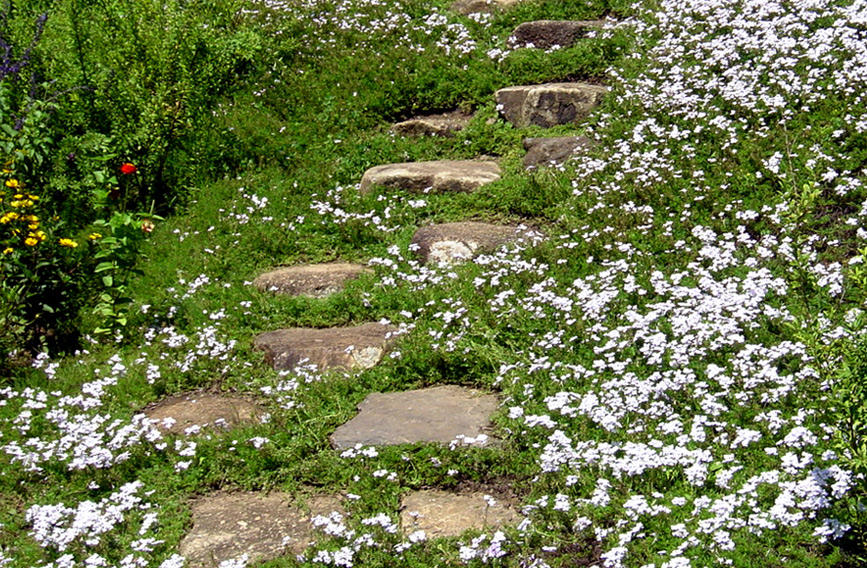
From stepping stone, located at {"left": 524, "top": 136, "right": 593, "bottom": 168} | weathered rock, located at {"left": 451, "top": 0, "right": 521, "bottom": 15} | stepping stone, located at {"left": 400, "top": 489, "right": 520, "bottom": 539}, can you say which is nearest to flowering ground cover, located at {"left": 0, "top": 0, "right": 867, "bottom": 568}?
stepping stone, located at {"left": 400, "top": 489, "right": 520, "bottom": 539}

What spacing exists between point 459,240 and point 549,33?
18.3 feet

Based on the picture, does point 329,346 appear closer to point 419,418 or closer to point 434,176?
point 419,418

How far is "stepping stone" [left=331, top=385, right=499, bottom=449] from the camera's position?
7.59 metres

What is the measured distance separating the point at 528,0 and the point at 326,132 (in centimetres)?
489

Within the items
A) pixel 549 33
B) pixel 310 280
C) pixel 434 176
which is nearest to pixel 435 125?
pixel 434 176

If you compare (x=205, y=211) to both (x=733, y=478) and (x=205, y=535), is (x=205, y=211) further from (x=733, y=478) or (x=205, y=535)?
(x=733, y=478)

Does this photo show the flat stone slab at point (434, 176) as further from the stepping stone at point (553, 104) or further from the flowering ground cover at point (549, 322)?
the stepping stone at point (553, 104)

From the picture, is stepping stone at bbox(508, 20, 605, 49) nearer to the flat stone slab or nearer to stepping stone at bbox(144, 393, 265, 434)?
the flat stone slab

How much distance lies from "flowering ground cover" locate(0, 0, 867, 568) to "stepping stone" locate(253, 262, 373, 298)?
0.20 meters

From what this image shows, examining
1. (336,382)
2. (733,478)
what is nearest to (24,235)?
(336,382)

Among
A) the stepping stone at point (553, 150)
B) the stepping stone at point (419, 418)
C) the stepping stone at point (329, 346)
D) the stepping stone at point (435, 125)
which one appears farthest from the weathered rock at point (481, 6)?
the stepping stone at point (419, 418)

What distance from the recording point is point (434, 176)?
11867 millimetres

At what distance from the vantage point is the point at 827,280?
8133 millimetres

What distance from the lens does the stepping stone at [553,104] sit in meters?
12.6
